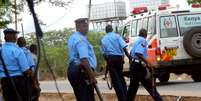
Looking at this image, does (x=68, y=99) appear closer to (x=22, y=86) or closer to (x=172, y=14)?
(x=172, y=14)

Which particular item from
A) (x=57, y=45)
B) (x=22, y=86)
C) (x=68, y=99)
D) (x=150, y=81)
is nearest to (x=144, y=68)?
(x=150, y=81)

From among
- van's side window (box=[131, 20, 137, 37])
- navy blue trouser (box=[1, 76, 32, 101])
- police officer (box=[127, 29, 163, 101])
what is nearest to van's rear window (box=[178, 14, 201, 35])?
van's side window (box=[131, 20, 137, 37])

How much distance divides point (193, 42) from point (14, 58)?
385 inches

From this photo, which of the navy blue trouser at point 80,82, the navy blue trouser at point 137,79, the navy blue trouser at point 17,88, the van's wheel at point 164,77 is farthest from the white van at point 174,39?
the navy blue trouser at point 80,82

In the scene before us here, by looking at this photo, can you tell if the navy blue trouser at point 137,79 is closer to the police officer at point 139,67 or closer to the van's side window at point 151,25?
the police officer at point 139,67

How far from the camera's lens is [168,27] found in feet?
56.6

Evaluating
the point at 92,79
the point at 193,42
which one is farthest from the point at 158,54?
the point at 92,79

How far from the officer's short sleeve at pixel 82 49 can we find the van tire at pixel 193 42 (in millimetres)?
9414

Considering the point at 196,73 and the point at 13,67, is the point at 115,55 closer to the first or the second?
the point at 13,67

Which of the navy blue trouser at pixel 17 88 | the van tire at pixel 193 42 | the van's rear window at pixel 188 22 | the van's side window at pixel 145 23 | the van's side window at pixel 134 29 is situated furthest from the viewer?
the van's side window at pixel 134 29

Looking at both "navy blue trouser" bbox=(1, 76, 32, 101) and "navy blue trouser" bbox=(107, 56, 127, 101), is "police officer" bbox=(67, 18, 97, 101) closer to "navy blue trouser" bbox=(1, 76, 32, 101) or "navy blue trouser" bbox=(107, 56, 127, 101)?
"navy blue trouser" bbox=(1, 76, 32, 101)

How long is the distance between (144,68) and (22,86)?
11.1ft

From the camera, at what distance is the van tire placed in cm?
1678

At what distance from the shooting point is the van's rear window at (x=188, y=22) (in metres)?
17.2
